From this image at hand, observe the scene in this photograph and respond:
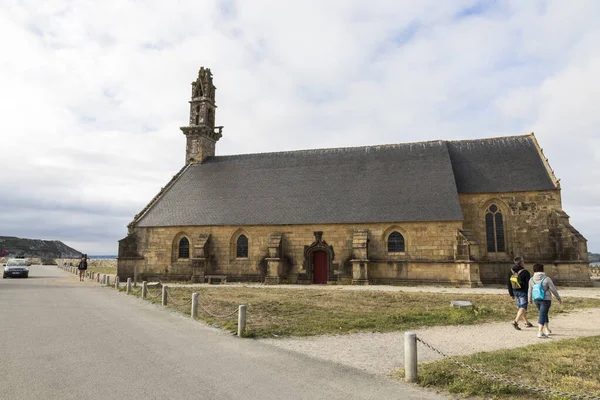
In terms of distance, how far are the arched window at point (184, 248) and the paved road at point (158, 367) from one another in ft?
52.5

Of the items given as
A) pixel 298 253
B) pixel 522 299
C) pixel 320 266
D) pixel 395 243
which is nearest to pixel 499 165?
pixel 395 243

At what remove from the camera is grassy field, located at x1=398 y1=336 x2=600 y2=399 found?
5.63 meters

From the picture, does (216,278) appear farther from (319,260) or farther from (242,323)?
(242,323)

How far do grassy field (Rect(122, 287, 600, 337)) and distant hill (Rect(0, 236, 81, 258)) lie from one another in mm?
72702

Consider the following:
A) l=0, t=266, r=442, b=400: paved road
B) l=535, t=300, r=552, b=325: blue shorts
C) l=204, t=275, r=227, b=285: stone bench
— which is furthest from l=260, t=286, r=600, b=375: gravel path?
l=204, t=275, r=227, b=285: stone bench

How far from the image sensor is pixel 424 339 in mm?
9203

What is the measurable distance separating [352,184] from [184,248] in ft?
39.8

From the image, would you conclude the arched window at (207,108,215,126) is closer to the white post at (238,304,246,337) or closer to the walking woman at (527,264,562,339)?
the white post at (238,304,246,337)

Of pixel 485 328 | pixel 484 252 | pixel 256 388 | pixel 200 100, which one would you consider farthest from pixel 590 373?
pixel 200 100

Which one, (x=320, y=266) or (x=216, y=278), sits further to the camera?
(x=216, y=278)

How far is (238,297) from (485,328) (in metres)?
9.61

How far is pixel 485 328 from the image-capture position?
10.5 meters

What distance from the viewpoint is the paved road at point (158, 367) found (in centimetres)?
561

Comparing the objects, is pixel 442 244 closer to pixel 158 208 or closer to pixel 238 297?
pixel 238 297
